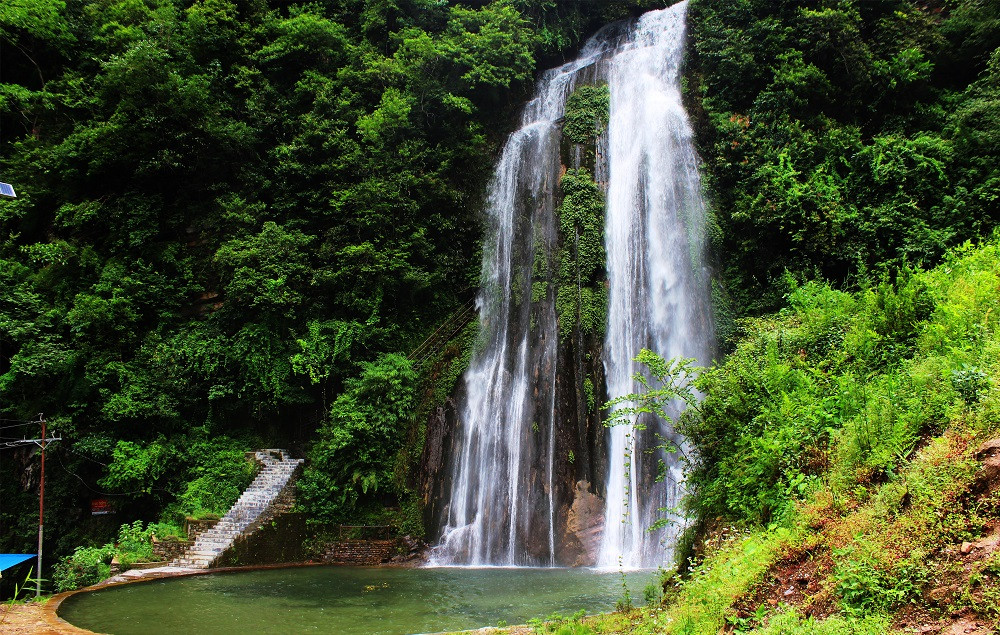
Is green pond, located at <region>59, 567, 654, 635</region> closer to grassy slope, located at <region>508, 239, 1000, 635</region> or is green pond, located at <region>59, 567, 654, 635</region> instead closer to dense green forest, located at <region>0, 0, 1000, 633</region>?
grassy slope, located at <region>508, 239, 1000, 635</region>

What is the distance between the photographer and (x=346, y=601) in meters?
8.15

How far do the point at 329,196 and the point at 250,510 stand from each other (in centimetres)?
817

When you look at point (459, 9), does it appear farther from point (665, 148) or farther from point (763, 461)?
point (763, 461)

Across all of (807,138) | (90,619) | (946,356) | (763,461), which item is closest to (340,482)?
(90,619)

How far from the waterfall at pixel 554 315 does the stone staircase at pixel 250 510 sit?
389cm

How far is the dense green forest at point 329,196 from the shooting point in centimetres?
1178

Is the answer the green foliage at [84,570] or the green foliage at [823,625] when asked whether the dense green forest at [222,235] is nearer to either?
the green foliage at [84,570]

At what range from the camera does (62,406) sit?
1397 centimetres

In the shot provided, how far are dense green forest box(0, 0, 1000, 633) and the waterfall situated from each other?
0.72 m

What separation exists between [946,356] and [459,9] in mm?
17939

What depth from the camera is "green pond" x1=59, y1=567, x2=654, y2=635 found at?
664 centimetres

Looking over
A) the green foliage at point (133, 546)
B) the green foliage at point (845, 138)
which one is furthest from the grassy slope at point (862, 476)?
the green foliage at point (133, 546)

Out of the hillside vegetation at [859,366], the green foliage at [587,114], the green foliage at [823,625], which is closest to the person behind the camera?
the green foliage at [823,625]

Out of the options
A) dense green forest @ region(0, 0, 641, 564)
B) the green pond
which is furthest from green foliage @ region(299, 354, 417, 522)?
the green pond
